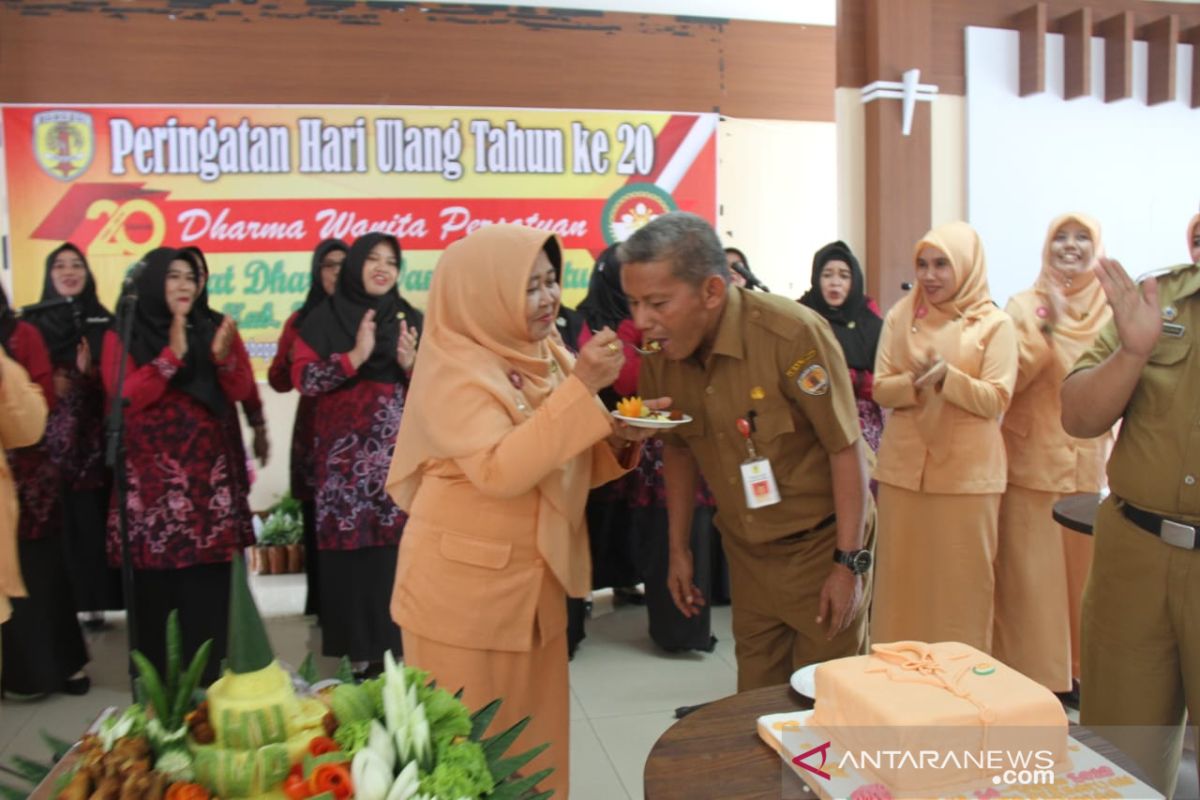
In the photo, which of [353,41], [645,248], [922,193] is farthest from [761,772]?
[353,41]

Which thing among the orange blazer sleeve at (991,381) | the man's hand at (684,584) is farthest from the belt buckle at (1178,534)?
the orange blazer sleeve at (991,381)

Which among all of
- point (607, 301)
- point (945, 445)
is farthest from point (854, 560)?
point (607, 301)

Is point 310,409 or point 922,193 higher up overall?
point 922,193

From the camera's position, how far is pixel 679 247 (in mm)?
1900

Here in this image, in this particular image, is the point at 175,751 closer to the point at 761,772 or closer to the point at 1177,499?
the point at 761,772

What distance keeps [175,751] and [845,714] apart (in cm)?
84

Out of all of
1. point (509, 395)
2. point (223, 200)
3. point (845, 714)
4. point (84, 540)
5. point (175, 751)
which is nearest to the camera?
point (175, 751)

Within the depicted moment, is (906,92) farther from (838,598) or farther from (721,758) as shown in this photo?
(721,758)

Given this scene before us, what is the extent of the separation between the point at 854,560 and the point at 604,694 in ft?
5.60

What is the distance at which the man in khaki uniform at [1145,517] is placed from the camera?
1.89 meters

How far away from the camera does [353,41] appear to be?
537 centimetres

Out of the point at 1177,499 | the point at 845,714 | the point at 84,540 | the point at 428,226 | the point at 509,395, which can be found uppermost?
the point at 428,226

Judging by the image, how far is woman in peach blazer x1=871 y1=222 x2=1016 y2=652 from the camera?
10.1 feet

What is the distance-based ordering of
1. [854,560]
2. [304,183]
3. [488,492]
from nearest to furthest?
[488,492], [854,560], [304,183]
